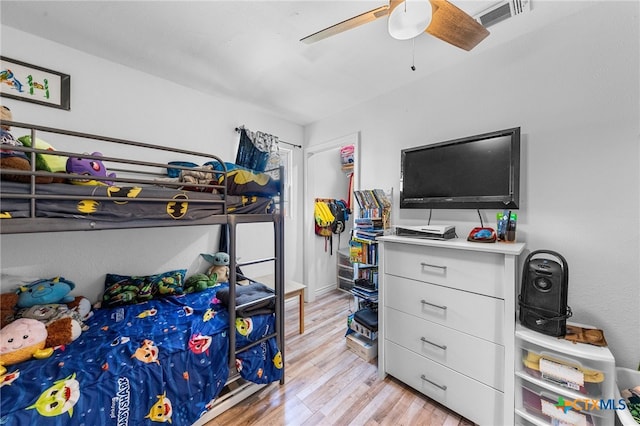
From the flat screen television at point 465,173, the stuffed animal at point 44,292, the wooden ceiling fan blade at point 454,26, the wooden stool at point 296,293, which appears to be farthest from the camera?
the wooden stool at point 296,293

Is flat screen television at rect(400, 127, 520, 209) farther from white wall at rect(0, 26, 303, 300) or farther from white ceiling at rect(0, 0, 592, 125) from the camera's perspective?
white wall at rect(0, 26, 303, 300)

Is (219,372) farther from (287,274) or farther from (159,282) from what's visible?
(287,274)

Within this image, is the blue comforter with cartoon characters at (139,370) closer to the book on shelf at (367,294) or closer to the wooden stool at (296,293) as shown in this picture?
the wooden stool at (296,293)

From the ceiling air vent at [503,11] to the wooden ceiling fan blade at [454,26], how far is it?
271 mm

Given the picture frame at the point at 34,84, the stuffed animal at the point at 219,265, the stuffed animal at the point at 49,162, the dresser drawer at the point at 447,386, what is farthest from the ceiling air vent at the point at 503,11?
the picture frame at the point at 34,84

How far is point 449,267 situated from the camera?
1567mm

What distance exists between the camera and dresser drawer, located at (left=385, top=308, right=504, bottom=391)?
4.61ft

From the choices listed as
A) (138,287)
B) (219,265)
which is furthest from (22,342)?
(219,265)

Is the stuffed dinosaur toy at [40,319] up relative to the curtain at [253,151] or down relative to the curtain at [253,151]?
down

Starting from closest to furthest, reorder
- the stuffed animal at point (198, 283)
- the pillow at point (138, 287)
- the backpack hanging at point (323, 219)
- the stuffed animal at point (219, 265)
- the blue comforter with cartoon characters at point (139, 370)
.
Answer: the blue comforter with cartoon characters at point (139, 370)
the pillow at point (138, 287)
the stuffed animal at point (198, 283)
the stuffed animal at point (219, 265)
the backpack hanging at point (323, 219)

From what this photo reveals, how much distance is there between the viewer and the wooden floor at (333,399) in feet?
5.03

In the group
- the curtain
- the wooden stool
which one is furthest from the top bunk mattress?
the wooden stool

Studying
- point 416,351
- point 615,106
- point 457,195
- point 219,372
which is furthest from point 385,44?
point 219,372

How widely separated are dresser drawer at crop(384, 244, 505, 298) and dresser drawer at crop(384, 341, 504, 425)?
22.4 inches
